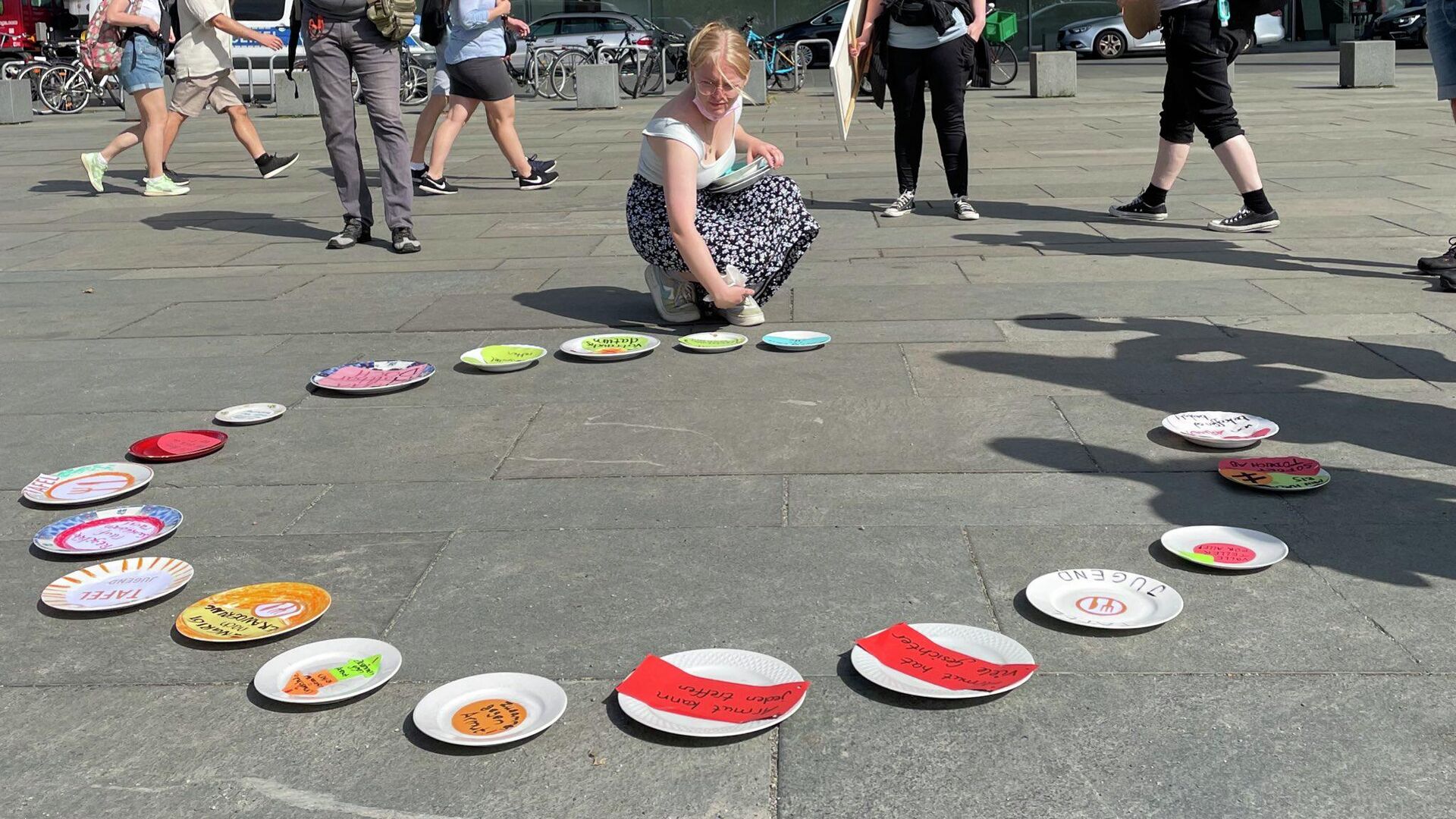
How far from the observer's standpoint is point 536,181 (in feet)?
32.2

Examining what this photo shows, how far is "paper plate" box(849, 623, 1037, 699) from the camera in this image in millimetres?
2344

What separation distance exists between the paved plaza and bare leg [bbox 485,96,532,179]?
6.49 feet

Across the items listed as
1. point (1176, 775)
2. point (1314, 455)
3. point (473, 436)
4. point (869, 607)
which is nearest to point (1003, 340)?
point (1314, 455)

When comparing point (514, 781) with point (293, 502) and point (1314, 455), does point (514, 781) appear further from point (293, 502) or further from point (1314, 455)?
point (1314, 455)

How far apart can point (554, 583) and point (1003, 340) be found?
2.54 meters

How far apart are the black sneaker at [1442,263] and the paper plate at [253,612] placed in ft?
15.1

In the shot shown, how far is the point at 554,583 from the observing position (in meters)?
2.90

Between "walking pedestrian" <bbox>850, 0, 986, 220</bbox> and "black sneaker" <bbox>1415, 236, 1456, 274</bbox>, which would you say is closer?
"black sneaker" <bbox>1415, 236, 1456, 274</bbox>

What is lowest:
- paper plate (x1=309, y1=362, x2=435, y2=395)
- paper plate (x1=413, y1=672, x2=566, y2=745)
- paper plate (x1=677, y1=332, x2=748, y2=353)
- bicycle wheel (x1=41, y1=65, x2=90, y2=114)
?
paper plate (x1=413, y1=672, x2=566, y2=745)

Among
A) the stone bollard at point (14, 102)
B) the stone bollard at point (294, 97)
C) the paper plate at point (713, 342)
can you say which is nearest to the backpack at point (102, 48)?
the paper plate at point (713, 342)

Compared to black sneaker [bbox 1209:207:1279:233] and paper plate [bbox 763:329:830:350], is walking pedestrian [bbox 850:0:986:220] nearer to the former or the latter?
black sneaker [bbox 1209:207:1279:233]

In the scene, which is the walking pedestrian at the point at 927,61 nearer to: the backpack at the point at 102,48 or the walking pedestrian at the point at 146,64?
the walking pedestrian at the point at 146,64

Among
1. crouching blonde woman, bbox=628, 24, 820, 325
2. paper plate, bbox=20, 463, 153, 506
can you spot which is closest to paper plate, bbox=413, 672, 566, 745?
paper plate, bbox=20, 463, 153, 506

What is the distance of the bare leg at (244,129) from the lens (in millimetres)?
9578
